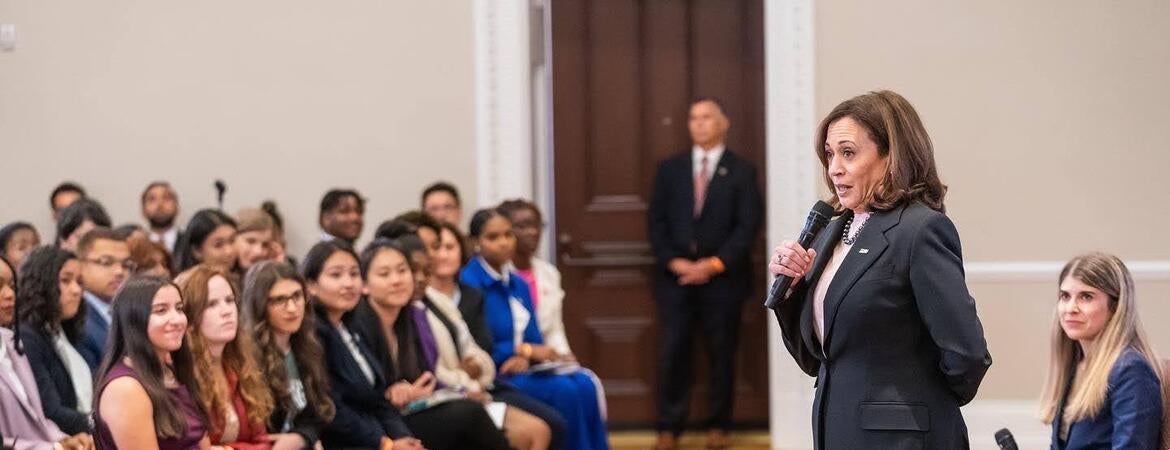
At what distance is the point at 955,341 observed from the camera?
101 inches

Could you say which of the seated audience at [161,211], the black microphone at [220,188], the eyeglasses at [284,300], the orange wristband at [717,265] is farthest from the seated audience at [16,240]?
the orange wristband at [717,265]

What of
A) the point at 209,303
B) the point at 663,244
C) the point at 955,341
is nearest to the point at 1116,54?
the point at 663,244

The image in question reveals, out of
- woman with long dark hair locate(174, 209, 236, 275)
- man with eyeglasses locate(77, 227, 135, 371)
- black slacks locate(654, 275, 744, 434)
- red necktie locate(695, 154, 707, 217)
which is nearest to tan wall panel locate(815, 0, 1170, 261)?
red necktie locate(695, 154, 707, 217)

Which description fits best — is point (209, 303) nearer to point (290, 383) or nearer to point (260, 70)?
point (290, 383)

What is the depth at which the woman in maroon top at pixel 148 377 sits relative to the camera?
3877 millimetres

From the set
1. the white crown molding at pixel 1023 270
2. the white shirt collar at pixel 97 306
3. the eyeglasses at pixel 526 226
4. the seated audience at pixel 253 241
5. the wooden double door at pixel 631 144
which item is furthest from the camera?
the wooden double door at pixel 631 144

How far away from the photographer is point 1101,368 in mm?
3936

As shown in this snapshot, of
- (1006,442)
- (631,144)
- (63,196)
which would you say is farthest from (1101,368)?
(63,196)

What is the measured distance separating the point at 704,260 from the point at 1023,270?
1474 mm

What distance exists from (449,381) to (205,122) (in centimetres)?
251

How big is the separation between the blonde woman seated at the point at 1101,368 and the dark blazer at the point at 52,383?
9.00 ft

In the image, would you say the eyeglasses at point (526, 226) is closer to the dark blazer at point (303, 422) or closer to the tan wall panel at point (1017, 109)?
the tan wall panel at point (1017, 109)

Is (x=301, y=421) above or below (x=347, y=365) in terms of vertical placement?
below

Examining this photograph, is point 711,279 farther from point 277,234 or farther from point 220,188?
point 220,188
